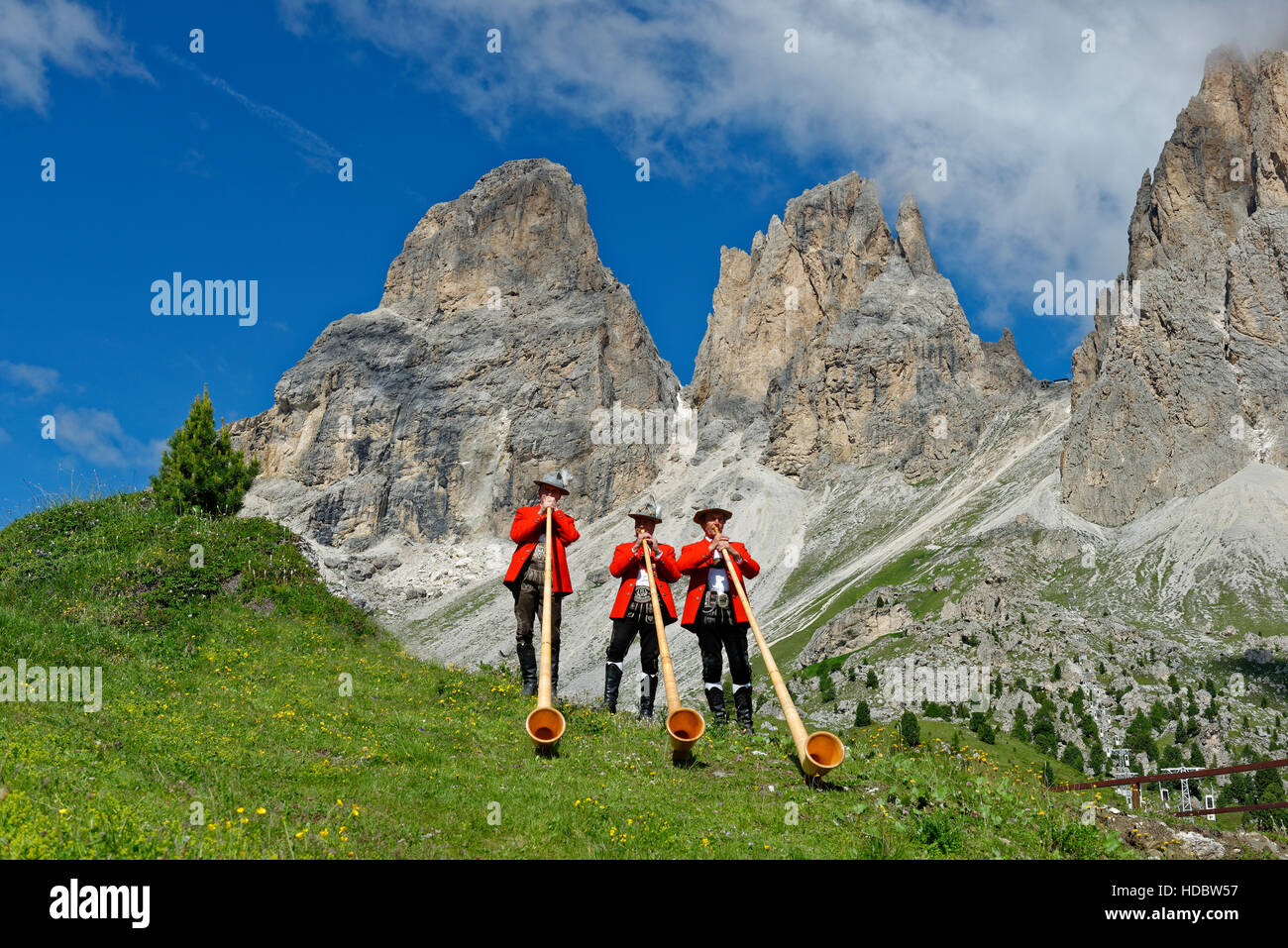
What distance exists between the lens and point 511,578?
16172 millimetres

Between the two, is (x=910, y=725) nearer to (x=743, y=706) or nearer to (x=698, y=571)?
(x=743, y=706)

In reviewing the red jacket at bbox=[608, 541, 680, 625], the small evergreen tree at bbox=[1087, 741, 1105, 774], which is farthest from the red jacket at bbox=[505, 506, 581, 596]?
the small evergreen tree at bbox=[1087, 741, 1105, 774]

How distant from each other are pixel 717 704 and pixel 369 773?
7040mm

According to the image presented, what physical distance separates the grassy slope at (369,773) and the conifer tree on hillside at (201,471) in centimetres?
726

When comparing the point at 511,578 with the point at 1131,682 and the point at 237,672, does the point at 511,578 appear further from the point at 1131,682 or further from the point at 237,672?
the point at 1131,682

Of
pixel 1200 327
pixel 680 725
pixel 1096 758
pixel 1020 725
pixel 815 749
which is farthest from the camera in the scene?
A: pixel 1200 327

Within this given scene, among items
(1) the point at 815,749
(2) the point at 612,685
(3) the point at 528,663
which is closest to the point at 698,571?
(2) the point at 612,685

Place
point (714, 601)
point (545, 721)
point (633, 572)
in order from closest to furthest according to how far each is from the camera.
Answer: point (545, 721) → point (714, 601) → point (633, 572)

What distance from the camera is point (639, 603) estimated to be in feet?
51.6

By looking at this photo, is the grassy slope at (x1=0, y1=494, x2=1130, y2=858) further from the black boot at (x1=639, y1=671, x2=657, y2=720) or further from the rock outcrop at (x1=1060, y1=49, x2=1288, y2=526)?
the rock outcrop at (x1=1060, y1=49, x2=1288, y2=526)

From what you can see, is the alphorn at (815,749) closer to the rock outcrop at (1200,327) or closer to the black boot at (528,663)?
the black boot at (528,663)

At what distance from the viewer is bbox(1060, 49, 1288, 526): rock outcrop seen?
146500 mm

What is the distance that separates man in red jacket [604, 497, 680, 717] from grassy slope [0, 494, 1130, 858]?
123cm
